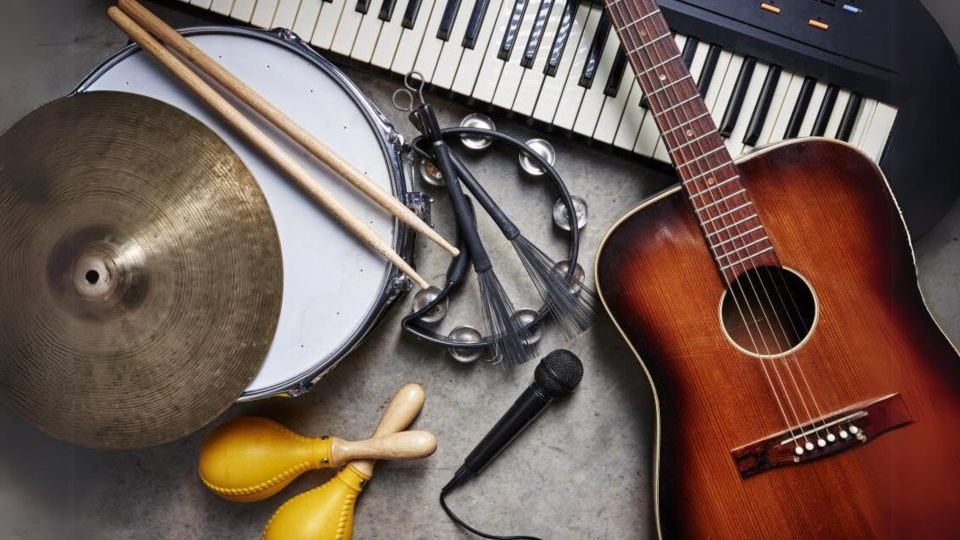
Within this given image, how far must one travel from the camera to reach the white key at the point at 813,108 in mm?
1276

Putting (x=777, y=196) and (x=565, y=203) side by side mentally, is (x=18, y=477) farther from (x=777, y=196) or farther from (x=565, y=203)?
(x=777, y=196)

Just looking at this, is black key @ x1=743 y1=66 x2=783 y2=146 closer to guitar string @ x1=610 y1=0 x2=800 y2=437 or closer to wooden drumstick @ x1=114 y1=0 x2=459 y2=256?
guitar string @ x1=610 y1=0 x2=800 y2=437

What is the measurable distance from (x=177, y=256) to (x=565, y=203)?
71 cm

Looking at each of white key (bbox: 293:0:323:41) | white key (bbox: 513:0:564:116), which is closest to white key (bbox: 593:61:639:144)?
white key (bbox: 513:0:564:116)

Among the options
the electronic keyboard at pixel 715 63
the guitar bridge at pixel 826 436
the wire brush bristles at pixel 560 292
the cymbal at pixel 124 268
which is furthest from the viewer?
the wire brush bristles at pixel 560 292

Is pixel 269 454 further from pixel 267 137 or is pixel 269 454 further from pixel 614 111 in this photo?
pixel 614 111

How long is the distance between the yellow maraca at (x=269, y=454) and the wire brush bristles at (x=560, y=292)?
362mm

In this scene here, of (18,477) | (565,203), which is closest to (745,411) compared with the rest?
(565,203)

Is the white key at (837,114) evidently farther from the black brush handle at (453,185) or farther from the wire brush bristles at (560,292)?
the black brush handle at (453,185)

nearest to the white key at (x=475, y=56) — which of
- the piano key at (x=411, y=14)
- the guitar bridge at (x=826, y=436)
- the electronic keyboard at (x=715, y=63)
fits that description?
the electronic keyboard at (x=715, y=63)

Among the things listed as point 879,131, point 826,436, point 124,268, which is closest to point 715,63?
point 879,131

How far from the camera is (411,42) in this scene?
Result: 1312 mm

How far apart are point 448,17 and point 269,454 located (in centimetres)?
90

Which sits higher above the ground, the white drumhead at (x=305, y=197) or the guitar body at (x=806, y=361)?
the white drumhead at (x=305, y=197)
